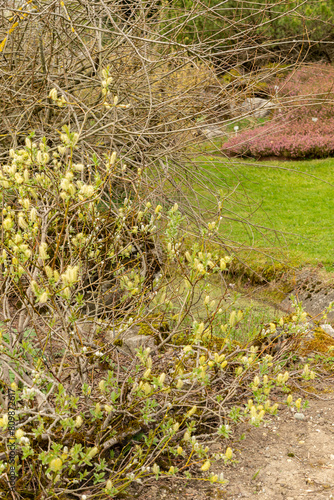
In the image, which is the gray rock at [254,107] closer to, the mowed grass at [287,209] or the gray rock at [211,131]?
the gray rock at [211,131]

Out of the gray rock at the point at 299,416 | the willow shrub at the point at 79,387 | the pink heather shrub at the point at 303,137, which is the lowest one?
the pink heather shrub at the point at 303,137

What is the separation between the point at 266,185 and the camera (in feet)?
34.5

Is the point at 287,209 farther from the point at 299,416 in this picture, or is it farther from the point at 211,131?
the point at 299,416

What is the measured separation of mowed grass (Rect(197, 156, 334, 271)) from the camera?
21.4 feet

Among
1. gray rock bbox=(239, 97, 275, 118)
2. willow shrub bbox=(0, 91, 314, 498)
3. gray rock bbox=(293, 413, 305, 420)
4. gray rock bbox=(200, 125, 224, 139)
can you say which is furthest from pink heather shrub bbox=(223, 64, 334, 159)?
willow shrub bbox=(0, 91, 314, 498)

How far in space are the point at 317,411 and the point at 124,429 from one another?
1.27 m

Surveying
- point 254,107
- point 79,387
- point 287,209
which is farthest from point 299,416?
point 287,209

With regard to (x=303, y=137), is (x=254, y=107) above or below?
above

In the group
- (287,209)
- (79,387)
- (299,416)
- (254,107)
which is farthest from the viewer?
(287,209)

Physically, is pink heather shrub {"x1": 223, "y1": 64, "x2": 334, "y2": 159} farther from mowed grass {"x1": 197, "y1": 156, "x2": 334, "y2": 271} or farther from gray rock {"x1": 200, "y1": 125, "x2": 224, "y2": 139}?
gray rock {"x1": 200, "y1": 125, "x2": 224, "y2": 139}

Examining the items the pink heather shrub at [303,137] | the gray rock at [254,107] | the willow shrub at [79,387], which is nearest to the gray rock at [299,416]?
the willow shrub at [79,387]

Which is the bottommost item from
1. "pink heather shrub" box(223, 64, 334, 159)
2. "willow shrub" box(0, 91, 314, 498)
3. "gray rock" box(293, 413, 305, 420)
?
"pink heather shrub" box(223, 64, 334, 159)

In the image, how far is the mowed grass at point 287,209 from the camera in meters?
6.53

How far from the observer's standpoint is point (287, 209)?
891cm
